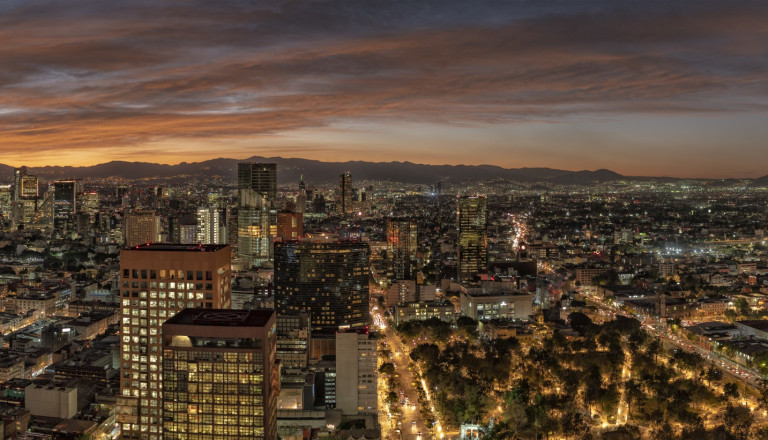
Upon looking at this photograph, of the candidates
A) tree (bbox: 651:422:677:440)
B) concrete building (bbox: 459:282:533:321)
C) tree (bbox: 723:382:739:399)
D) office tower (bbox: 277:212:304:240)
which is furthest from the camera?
office tower (bbox: 277:212:304:240)

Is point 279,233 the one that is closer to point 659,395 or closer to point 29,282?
point 29,282

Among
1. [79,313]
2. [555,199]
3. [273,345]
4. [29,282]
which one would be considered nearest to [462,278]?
[79,313]

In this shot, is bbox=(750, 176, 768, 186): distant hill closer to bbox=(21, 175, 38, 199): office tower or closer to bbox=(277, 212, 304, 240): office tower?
bbox=(277, 212, 304, 240): office tower

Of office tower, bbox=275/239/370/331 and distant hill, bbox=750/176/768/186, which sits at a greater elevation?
distant hill, bbox=750/176/768/186

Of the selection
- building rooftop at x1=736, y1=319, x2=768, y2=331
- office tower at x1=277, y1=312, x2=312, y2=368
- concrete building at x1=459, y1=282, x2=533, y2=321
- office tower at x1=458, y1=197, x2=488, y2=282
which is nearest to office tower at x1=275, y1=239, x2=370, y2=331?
office tower at x1=277, y1=312, x2=312, y2=368

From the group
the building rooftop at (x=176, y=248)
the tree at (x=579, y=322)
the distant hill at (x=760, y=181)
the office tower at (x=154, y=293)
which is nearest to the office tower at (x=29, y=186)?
the tree at (x=579, y=322)
